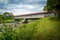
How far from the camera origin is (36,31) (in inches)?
180

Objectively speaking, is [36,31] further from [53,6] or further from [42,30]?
[53,6]

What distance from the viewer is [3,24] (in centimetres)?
398

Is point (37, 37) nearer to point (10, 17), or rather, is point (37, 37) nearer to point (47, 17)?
point (10, 17)

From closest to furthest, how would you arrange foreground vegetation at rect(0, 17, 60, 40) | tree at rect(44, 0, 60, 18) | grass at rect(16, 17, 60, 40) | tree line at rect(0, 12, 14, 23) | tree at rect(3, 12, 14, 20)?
1. foreground vegetation at rect(0, 17, 60, 40)
2. grass at rect(16, 17, 60, 40)
3. tree line at rect(0, 12, 14, 23)
4. tree at rect(3, 12, 14, 20)
5. tree at rect(44, 0, 60, 18)

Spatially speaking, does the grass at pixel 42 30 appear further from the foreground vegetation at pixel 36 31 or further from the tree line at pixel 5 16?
the tree line at pixel 5 16

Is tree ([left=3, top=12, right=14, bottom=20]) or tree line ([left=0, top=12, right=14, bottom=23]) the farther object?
tree ([left=3, top=12, right=14, bottom=20])

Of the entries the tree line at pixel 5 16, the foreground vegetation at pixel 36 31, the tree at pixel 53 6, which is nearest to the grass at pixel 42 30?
the foreground vegetation at pixel 36 31

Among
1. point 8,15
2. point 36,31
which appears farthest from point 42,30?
point 8,15

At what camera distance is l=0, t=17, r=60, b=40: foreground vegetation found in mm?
3906

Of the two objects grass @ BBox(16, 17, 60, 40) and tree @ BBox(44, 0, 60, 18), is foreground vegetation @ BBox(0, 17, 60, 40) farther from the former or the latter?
tree @ BBox(44, 0, 60, 18)

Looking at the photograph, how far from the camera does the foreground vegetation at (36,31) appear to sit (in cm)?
391

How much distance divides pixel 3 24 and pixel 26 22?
4.54ft

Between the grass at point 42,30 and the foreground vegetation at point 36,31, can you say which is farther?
the grass at point 42,30

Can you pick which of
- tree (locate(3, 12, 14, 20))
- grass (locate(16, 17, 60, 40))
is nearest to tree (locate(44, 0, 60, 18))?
grass (locate(16, 17, 60, 40))
